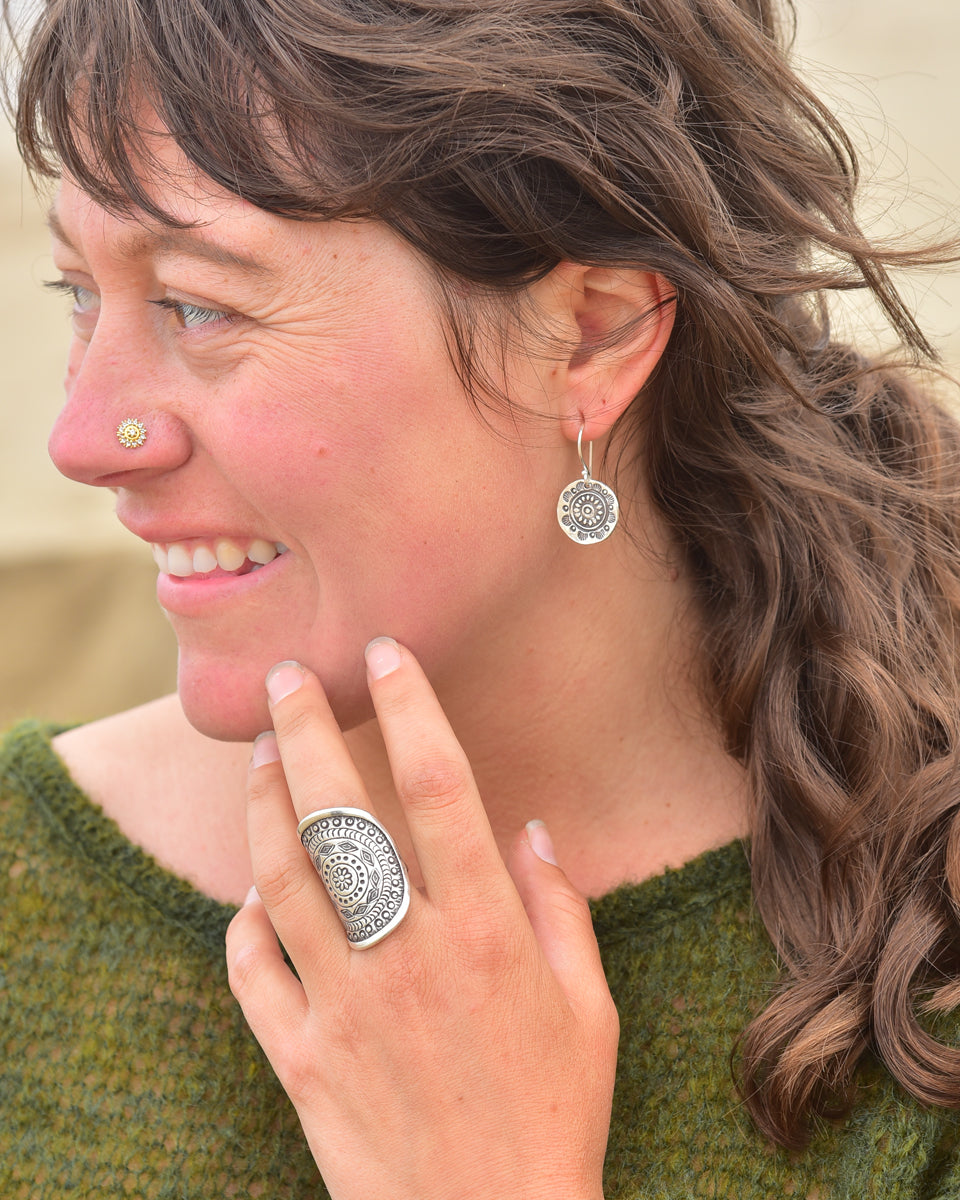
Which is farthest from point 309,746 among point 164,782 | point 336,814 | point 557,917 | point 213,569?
point 164,782

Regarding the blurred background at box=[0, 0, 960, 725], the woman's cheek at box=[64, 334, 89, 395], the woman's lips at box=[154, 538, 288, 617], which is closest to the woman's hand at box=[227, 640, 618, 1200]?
the woman's lips at box=[154, 538, 288, 617]

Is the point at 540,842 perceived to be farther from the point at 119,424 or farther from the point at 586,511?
the point at 119,424

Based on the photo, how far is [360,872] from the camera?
1281mm

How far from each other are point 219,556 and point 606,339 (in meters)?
0.53

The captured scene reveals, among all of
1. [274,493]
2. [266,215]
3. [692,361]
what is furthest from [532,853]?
[266,215]

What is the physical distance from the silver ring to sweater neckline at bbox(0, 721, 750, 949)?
0.36 meters

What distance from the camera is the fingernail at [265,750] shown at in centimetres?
142

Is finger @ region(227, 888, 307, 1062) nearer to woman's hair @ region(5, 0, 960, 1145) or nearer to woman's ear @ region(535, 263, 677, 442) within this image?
woman's hair @ region(5, 0, 960, 1145)

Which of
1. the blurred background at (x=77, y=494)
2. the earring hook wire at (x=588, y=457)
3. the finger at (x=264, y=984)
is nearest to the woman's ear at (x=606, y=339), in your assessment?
the earring hook wire at (x=588, y=457)

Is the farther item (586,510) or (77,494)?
(77,494)

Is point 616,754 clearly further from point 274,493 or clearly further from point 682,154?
point 682,154

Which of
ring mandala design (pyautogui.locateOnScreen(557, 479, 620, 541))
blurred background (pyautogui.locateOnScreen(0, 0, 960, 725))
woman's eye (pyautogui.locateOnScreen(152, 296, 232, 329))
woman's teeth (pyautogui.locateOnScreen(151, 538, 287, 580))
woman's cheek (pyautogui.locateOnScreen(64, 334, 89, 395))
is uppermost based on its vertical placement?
woman's eye (pyautogui.locateOnScreen(152, 296, 232, 329))

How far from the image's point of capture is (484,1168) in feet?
3.95

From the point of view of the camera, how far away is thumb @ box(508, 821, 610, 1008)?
133 cm
